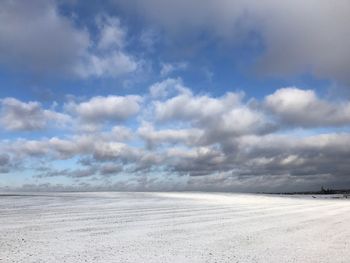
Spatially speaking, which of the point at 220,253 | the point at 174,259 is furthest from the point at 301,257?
the point at 174,259

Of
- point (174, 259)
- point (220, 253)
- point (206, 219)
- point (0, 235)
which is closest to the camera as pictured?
point (174, 259)

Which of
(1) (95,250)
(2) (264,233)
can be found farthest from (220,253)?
(2) (264,233)

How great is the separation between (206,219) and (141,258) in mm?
12131

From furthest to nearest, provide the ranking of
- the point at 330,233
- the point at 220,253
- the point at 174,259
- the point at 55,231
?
the point at 330,233 < the point at 55,231 < the point at 220,253 < the point at 174,259

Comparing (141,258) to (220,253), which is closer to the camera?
(141,258)

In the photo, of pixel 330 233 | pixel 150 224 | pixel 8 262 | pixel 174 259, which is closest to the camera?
pixel 8 262

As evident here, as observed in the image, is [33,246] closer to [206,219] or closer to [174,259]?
[174,259]

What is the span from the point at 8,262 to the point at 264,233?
10944 millimetres

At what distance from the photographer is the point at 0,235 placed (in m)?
17.2

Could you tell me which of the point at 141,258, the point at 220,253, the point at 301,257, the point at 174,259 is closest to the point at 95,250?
the point at 141,258

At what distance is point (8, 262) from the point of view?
12.3 metres

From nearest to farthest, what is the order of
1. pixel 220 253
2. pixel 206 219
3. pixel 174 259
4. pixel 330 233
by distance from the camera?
pixel 174 259 < pixel 220 253 < pixel 330 233 < pixel 206 219

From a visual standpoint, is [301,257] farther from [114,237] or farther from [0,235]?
[0,235]

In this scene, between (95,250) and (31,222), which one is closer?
(95,250)
